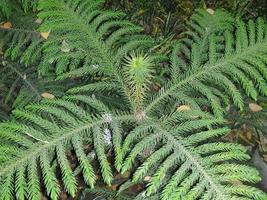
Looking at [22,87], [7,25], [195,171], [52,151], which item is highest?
[7,25]

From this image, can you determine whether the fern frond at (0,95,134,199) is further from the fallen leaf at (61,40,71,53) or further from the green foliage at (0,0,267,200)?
the fallen leaf at (61,40,71,53)

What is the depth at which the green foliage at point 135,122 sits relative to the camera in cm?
164

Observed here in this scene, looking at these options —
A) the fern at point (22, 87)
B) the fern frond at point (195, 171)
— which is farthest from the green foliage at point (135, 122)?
the fern at point (22, 87)

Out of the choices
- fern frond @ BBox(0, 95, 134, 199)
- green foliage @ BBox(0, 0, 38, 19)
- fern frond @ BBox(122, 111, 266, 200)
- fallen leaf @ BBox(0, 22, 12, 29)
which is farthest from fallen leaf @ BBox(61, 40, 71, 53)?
fallen leaf @ BBox(0, 22, 12, 29)

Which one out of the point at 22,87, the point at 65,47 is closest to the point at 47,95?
the point at 22,87

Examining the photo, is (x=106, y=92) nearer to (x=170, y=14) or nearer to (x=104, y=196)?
(x=104, y=196)

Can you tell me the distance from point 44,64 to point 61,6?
0.35m

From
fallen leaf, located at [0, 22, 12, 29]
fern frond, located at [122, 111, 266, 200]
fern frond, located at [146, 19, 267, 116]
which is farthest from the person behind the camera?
fallen leaf, located at [0, 22, 12, 29]

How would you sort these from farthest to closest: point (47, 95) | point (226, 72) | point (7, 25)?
point (7, 25) → point (47, 95) → point (226, 72)

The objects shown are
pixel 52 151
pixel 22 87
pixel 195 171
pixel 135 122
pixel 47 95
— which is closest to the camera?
pixel 195 171

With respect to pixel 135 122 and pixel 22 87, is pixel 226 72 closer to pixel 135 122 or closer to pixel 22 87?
pixel 135 122

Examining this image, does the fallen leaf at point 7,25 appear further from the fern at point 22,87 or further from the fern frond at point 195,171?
the fern frond at point 195,171

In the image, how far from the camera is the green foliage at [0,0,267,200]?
1.64 m

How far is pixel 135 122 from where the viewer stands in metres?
2.05
